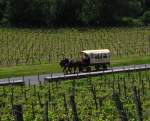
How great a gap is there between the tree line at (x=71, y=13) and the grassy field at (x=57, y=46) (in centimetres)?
745

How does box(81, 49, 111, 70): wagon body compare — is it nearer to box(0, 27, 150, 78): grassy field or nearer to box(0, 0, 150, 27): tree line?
box(0, 27, 150, 78): grassy field

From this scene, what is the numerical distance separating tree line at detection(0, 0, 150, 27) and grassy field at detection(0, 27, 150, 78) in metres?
7.45

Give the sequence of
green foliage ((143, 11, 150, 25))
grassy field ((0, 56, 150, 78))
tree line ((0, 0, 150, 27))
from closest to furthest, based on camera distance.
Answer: grassy field ((0, 56, 150, 78)), tree line ((0, 0, 150, 27)), green foliage ((143, 11, 150, 25))

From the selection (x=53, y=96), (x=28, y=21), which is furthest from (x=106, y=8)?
(x=53, y=96)

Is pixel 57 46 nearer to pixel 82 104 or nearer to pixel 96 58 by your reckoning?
pixel 96 58

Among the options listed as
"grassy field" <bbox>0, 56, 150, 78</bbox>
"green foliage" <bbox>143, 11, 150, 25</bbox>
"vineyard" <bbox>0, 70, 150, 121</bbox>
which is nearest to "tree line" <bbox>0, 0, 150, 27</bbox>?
"green foliage" <bbox>143, 11, 150, 25</bbox>

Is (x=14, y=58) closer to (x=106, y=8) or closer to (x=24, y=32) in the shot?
(x=24, y=32)

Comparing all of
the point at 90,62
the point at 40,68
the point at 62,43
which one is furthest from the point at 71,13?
the point at 90,62

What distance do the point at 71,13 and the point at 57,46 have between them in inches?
1215

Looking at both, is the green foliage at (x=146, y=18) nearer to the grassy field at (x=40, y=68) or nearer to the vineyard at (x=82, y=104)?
the grassy field at (x=40, y=68)

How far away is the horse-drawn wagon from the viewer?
1880 inches

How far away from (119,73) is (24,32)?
4101cm

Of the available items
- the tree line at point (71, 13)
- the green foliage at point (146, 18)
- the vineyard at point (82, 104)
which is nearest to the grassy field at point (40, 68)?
the vineyard at point (82, 104)

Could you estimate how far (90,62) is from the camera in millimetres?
49281
